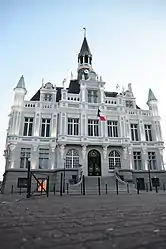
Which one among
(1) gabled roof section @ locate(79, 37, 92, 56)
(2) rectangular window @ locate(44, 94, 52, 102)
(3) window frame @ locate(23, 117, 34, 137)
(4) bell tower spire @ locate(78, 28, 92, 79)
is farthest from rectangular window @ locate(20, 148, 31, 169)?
(1) gabled roof section @ locate(79, 37, 92, 56)

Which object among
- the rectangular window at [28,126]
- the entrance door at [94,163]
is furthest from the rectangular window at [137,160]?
the rectangular window at [28,126]

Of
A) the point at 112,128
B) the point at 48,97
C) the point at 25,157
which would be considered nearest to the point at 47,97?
the point at 48,97

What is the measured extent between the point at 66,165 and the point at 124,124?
11.7 meters

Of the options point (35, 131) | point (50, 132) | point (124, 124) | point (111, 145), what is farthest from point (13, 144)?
point (124, 124)

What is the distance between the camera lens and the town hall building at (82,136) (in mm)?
27938

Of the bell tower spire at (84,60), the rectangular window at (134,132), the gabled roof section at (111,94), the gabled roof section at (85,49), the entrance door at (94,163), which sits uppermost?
the gabled roof section at (85,49)

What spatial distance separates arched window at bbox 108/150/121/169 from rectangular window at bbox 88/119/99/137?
397cm

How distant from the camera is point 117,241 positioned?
1870 mm

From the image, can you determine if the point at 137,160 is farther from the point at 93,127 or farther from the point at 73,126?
the point at 73,126

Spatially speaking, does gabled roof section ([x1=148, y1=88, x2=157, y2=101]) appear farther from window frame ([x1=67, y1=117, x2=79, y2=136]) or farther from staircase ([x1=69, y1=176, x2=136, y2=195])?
staircase ([x1=69, y1=176, x2=136, y2=195])

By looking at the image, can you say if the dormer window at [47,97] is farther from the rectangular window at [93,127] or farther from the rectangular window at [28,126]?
the rectangular window at [93,127]

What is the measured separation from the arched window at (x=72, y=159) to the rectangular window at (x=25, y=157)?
5.76 meters

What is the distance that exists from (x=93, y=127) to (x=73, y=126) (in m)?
3.28

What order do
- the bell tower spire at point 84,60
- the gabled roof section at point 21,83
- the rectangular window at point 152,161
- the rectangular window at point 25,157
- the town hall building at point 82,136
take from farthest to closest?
the bell tower spire at point 84,60
the gabled roof section at point 21,83
the rectangular window at point 152,161
the town hall building at point 82,136
the rectangular window at point 25,157
